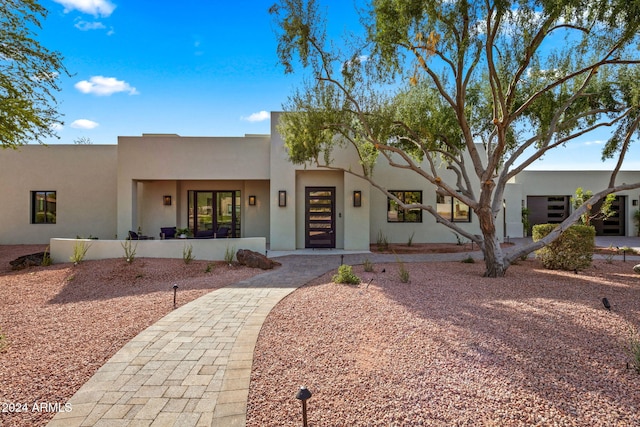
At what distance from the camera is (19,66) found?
739 centimetres

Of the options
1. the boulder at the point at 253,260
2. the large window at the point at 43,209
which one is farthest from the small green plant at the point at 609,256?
the large window at the point at 43,209

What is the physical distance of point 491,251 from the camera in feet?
24.1

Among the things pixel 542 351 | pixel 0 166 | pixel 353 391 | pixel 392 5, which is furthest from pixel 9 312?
pixel 0 166

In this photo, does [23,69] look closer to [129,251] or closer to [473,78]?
[129,251]

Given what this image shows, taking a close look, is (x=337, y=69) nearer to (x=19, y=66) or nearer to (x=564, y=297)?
(x=564, y=297)

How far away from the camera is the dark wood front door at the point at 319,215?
1228 cm

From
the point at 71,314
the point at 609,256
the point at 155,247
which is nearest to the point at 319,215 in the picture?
the point at 155,247

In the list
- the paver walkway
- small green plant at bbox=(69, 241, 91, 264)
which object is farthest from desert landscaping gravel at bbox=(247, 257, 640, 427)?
small green plant at bbox=(69, 241, 91, 264)

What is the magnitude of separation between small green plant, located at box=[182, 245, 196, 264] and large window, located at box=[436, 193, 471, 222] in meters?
10.0

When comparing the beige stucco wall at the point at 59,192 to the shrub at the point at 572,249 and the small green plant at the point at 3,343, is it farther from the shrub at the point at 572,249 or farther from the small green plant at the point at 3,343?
the shrub at the point at 572,249

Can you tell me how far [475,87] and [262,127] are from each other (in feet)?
27.0

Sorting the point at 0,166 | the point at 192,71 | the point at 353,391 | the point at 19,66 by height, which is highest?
the point at 192,71

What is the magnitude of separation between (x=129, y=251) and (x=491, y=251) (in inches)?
349

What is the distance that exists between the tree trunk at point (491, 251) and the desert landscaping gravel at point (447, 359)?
4.67 feet
